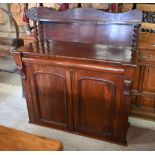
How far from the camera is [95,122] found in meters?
1.82

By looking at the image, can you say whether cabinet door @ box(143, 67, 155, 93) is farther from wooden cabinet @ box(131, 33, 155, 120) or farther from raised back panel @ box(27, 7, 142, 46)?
raised back panel @ box(27, 7, 142, 46)

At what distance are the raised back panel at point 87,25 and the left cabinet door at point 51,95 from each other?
1.25 ft

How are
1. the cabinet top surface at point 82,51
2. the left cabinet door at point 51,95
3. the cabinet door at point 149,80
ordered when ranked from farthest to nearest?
the cabinet door at point 149,80 < the left cabinet door at point 51,95 < the cabinet top surface at point 82,51

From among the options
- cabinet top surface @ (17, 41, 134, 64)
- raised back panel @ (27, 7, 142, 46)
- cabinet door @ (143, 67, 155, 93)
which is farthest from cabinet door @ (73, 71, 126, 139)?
cabinet door @ (143, 67, 155, 93)

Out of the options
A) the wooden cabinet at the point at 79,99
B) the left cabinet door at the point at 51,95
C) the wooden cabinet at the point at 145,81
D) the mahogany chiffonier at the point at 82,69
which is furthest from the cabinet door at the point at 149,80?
the left cabinet door at the point at 51,95

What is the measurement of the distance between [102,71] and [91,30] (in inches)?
18.1

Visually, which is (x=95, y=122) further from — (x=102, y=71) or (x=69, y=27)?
(x=69, y=27)

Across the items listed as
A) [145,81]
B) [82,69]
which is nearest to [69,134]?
[82,69]

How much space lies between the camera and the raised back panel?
159 centimetres

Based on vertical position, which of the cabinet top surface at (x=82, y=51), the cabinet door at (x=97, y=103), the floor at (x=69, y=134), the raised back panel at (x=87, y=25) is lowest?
the floor at (x=69, y=134)

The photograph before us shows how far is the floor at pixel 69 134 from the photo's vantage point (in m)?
1.83

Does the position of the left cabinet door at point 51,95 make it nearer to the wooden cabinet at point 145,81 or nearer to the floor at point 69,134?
the floor at point 69,134

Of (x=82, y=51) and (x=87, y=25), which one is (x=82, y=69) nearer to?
(x=82, y=51)

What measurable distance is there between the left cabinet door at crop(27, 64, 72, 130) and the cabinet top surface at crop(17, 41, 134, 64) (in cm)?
12
